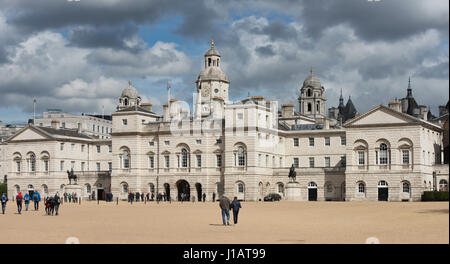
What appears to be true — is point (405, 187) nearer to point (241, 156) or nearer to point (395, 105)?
point (395, 105)

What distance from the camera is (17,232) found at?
103 feet

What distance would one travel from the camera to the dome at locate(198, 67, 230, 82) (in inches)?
3954

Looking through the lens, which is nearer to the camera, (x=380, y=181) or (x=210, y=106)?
(x=380, y=181)

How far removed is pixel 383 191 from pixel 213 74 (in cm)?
3473

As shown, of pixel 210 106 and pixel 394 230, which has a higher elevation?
pixel 210 106

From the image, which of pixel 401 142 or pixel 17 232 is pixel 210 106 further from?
pixel 17 232

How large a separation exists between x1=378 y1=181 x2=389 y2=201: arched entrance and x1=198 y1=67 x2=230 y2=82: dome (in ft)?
109

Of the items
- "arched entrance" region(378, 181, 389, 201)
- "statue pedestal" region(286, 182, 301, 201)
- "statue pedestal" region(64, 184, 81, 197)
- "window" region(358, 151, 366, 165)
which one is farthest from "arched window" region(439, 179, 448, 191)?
"statue pedestal" region(64, 184, 81, 197)

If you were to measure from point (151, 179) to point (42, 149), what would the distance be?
1784 cm

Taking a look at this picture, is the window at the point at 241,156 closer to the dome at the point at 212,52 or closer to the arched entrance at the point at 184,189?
the arched entrance at the point at 184,189

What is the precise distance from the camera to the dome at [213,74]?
100 meters

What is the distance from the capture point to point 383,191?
75.7m
